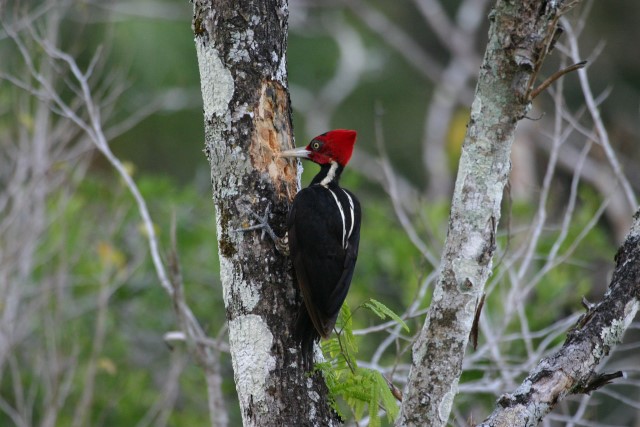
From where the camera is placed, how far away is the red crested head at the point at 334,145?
13.3 feet

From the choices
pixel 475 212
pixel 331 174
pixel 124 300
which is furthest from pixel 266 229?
pixel 124 300

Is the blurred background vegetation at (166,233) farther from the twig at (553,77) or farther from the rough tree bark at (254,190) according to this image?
the twig at (553,77)

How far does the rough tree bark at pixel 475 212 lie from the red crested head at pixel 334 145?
5.05 feet

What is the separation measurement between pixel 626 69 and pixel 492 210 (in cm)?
1183

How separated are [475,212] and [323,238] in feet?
3.92

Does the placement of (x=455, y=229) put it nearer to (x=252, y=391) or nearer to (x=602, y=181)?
(x=252, y=391)

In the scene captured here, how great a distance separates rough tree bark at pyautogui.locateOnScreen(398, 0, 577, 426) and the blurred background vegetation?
0.84m

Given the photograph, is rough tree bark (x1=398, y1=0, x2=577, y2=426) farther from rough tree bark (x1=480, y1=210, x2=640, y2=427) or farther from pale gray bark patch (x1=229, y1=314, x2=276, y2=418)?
pale gray bark patch (x1=229, y1=314, x2=276, y2=418)

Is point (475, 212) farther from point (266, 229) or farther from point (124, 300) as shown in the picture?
point (124, 300)

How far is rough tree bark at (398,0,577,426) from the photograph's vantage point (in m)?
2.43

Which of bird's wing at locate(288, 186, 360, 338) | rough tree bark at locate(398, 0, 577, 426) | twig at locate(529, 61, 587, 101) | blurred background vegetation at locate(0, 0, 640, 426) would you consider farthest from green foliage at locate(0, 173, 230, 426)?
twig at locate(529, 61, 587, 101)

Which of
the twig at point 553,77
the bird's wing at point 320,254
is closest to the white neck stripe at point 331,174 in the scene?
the bird's wing at point 320,254

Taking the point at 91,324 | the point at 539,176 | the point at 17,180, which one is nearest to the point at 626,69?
the point at 539,176

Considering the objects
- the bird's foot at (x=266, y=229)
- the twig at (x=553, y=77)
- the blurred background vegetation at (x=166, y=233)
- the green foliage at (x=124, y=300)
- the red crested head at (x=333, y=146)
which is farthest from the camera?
the green foliage at (x=124, y=300)
